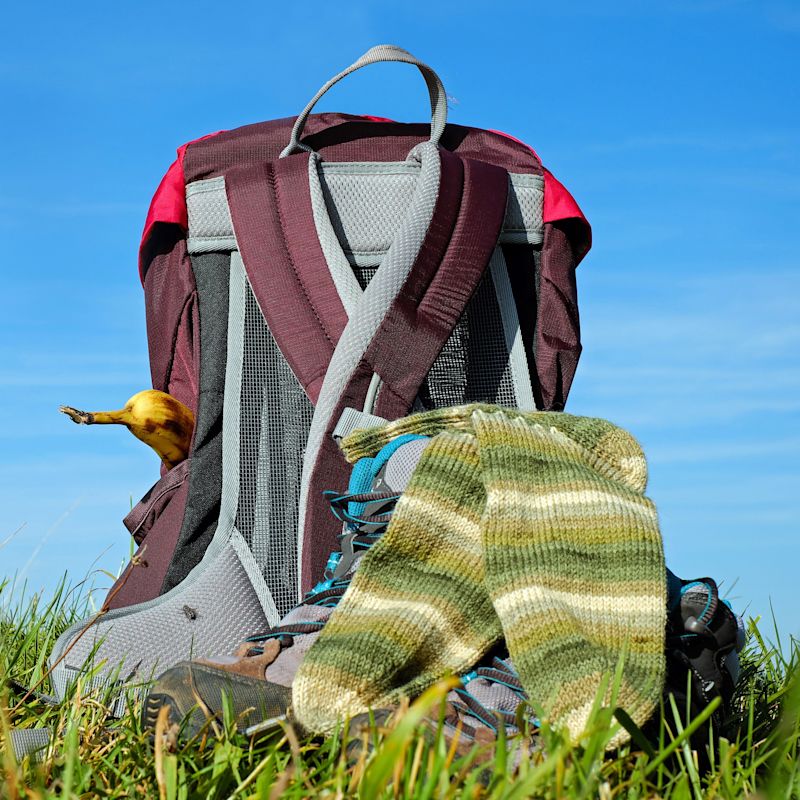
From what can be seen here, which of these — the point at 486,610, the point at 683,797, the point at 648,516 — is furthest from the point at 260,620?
the point at 683,797

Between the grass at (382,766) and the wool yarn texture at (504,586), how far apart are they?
0.09 m

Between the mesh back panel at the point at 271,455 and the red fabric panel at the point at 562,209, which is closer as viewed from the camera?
the mesh back panel at the point at 271,455

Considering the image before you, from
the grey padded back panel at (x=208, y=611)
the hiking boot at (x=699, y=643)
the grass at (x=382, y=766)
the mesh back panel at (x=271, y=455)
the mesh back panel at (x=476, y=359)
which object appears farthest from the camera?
the mesh back panel at (x=476, y=359)

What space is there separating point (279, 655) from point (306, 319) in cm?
105

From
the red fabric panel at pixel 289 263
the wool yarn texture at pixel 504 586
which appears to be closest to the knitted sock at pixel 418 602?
the wool yarn texture at pixel 504 586

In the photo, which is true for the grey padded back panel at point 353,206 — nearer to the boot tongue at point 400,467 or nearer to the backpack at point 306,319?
the backpack at point 306,319

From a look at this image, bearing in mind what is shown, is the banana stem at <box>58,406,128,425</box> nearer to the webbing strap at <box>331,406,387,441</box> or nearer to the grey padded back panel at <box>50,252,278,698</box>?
the grey padded back panel at <box>50,252,278,698</box>

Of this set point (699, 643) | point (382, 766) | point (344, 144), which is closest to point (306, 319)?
point (344, 144)

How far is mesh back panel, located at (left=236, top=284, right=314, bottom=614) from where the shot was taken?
2.43 metres

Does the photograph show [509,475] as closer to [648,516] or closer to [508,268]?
[648,516]

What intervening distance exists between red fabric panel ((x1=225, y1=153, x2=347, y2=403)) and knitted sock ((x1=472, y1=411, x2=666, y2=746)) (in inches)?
32.4

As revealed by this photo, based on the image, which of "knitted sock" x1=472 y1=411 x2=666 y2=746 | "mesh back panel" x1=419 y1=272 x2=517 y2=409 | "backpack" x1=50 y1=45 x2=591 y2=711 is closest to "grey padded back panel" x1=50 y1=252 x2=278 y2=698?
"backpack" x1=50 y1=45 x2=591 y2=711

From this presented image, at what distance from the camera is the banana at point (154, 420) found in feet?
8.70

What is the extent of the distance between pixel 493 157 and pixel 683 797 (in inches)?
78.7
